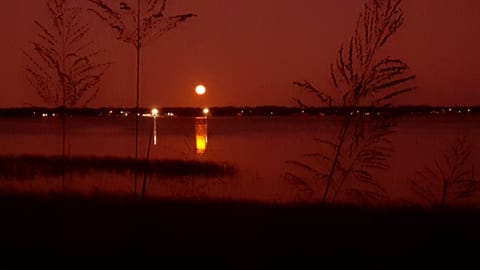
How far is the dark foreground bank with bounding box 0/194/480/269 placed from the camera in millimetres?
7602

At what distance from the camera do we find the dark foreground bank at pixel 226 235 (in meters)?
7.60

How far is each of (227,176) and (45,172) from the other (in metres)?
6.88

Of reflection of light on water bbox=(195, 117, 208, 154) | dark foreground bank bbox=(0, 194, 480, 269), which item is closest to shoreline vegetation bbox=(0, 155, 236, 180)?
reflection of light on water bbox=(195, 117, 208, 154)

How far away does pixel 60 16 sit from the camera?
1172 cm

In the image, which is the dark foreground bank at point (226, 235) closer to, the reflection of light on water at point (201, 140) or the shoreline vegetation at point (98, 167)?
the shoreline vegetation at point (98, 167)

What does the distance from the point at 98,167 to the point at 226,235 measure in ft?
73.4

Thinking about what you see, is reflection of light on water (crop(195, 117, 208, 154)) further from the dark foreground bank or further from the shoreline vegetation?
the dark foreground bank

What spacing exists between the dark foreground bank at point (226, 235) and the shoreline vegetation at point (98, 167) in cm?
1514

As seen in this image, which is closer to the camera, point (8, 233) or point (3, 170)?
point (8, 233)

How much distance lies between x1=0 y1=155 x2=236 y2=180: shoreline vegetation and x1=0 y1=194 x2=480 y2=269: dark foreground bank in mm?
15144

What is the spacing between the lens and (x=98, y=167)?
98.8 feet

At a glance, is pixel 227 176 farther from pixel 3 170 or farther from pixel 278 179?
pixel 3 170

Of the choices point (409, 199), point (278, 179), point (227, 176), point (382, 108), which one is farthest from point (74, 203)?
point (227, 176)

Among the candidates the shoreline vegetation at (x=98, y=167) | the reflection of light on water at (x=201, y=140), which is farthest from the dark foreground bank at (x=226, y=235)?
the reflection of light on water at (x=201, y=140)
